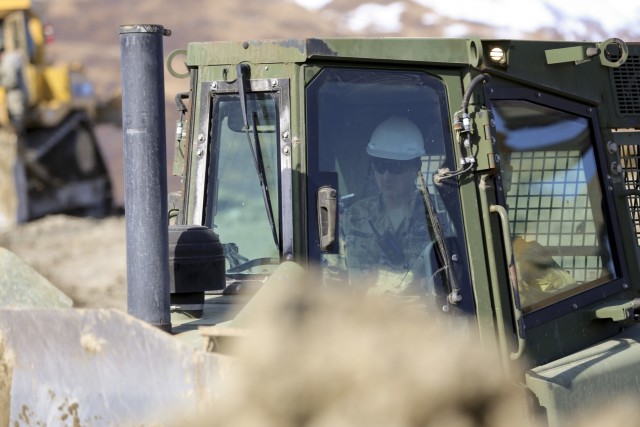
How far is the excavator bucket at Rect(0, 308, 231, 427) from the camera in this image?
362 centimetres

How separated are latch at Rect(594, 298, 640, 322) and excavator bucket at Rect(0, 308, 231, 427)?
6.72ft

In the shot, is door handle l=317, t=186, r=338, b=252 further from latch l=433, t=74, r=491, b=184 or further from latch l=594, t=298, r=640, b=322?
latch l=594, t=298, r=640, b=322

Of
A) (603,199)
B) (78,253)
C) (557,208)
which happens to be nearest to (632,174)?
(603,199)

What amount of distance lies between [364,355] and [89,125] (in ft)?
63.9

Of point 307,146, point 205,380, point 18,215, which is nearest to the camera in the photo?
point 205,380

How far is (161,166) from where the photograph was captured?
13.3ft

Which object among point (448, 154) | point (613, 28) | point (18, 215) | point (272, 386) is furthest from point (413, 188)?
point (613, 28)

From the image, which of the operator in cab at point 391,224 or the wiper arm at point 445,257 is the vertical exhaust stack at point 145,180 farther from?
the wiper arm at point 445,257

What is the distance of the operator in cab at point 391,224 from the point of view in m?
4.48

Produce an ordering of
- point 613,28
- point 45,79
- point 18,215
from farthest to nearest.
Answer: point 613,28
point 45,79
point 18,215

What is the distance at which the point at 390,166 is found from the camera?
4566mm

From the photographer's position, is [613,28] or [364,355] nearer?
[364,355]

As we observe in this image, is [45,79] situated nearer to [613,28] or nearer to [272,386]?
[613,28]

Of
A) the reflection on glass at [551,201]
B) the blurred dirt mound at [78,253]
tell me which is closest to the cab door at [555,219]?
the reflection on glass at [551,201]
